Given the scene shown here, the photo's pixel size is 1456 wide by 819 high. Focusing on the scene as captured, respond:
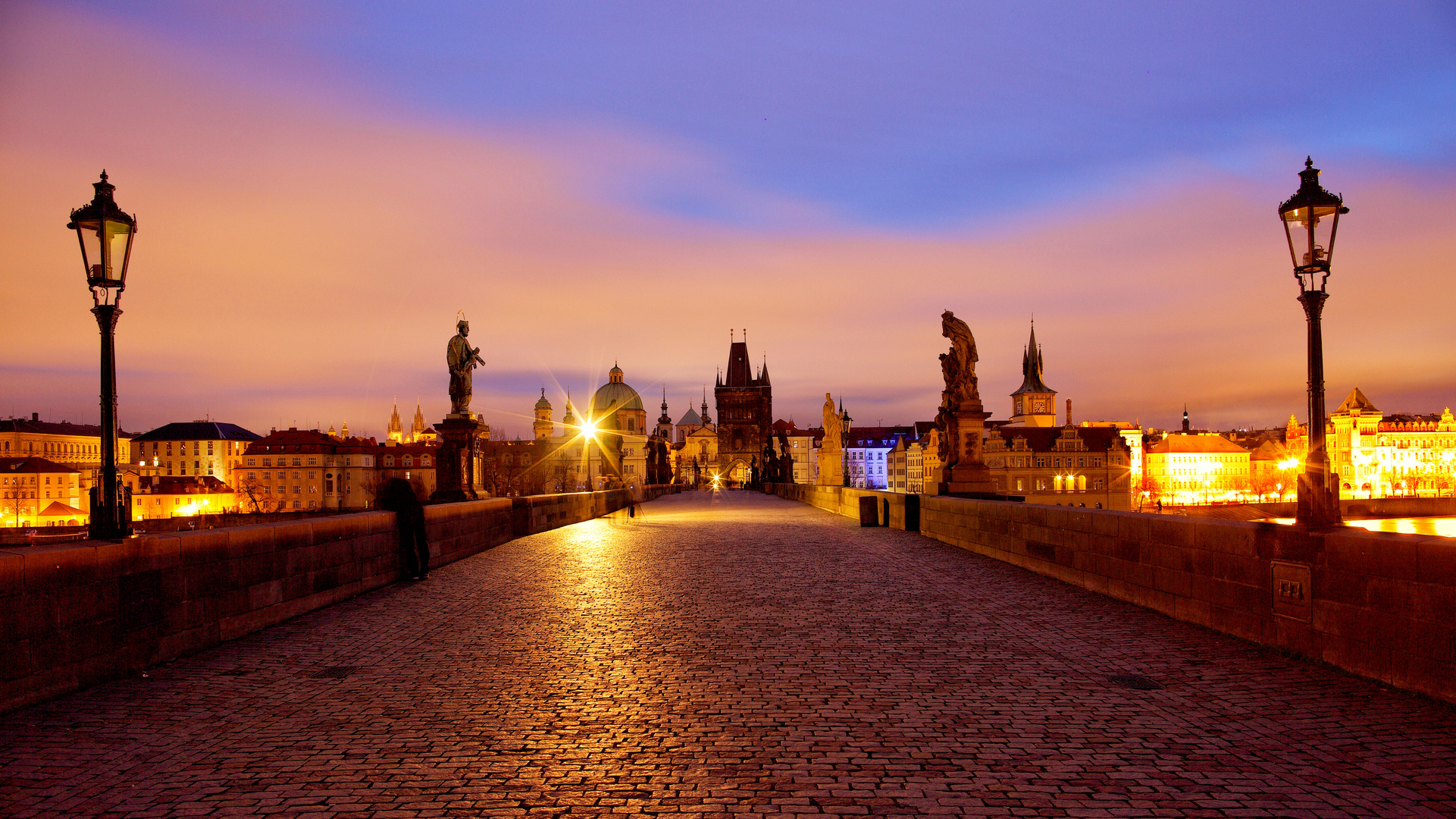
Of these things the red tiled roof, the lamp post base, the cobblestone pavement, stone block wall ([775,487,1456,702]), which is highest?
the lamp post base

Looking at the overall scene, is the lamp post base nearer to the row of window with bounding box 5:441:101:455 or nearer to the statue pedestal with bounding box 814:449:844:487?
the statue pedestal with bounding box 814:449:844:487

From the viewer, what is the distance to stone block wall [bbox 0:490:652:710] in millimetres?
5531

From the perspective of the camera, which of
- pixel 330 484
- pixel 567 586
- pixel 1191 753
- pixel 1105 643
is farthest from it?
pixel 330 484

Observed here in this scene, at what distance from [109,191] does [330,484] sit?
122 m

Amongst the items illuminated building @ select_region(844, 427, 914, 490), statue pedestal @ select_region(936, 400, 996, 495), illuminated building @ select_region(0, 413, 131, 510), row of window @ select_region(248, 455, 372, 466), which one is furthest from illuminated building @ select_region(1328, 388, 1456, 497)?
illuminated building @ select_region(0, 413, 131, 510)

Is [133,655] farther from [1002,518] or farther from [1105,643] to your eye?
[1002,518]

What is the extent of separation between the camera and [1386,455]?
86.4 metres

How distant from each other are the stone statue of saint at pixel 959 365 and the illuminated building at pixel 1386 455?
74719 millimetres

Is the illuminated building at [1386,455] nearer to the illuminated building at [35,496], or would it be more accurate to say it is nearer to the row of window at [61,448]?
the illuminated building at [35,496]

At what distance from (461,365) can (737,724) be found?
15.0 metres

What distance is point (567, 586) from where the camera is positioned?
449 inches

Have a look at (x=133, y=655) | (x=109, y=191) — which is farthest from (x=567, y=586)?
(x=109, y=191)

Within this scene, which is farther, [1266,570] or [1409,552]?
[1266,570]

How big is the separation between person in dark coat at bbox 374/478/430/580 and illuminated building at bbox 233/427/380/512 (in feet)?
368
